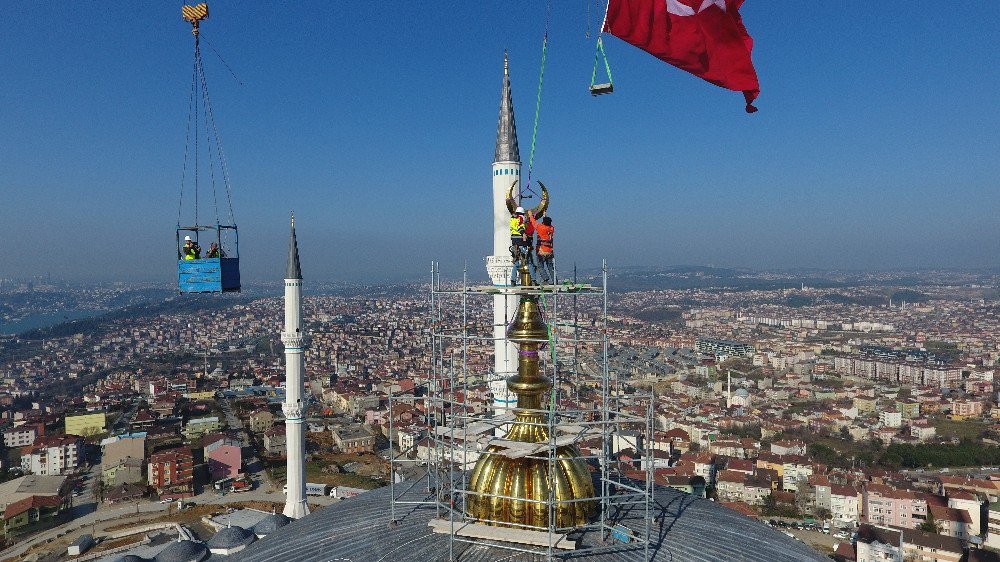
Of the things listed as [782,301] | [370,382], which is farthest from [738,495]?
[782,301]

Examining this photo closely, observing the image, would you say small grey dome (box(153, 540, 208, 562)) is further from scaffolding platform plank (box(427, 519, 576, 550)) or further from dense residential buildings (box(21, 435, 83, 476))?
dense residential buildings (box(21, 435, 83, 476))

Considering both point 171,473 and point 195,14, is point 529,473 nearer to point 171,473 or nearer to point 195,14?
point 195,14

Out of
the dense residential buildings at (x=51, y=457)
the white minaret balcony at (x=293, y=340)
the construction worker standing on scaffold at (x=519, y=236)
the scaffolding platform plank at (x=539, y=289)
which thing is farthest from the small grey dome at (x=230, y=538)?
the dense residential buildings at (x=51, y=457)

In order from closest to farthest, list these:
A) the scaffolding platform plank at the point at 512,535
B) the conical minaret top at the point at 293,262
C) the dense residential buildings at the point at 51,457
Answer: the scaffolding platform plank at the point at 512,535, the conical minaret top at the point at 293,262, the dense residential buildings at the point at 51,457

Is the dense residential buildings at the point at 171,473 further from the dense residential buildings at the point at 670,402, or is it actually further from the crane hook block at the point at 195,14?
the crane hook block at the point at 195,14

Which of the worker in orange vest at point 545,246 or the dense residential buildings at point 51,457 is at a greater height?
the worker in orange vest at point 545,246

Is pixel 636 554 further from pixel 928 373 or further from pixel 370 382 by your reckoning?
pixel 928 373

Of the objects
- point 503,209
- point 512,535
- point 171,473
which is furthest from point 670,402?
point 512,535
